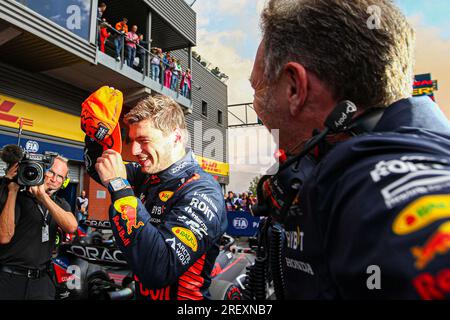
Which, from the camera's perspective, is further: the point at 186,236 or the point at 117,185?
the point at 117,185

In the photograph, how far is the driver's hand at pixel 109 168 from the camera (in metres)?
1.79

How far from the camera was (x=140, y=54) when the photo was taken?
34.9 feet

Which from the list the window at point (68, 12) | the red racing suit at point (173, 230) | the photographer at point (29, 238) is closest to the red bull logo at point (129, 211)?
the red racing suit at point (173, 230)

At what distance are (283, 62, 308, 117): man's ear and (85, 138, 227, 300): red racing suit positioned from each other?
970mm

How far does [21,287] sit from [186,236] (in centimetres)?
209

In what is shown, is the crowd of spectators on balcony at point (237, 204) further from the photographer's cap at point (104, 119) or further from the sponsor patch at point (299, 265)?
the sponsor patch at point (299, 265)

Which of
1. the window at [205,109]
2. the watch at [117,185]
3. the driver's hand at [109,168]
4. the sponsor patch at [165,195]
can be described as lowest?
the sponsor patch at [165,195]

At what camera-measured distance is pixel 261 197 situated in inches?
38.8

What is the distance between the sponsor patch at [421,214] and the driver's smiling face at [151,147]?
67.6 inches

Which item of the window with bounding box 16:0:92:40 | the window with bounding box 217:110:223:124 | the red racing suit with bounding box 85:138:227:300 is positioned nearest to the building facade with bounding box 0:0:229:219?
the window with bounding box 16:0:92:40

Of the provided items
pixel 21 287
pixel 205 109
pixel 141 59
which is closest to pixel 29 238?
pixel 21 287

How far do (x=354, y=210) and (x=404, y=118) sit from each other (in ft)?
1.04

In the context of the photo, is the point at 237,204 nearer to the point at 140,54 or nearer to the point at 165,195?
the point at 140,54

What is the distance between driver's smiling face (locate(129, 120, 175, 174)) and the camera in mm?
2027
